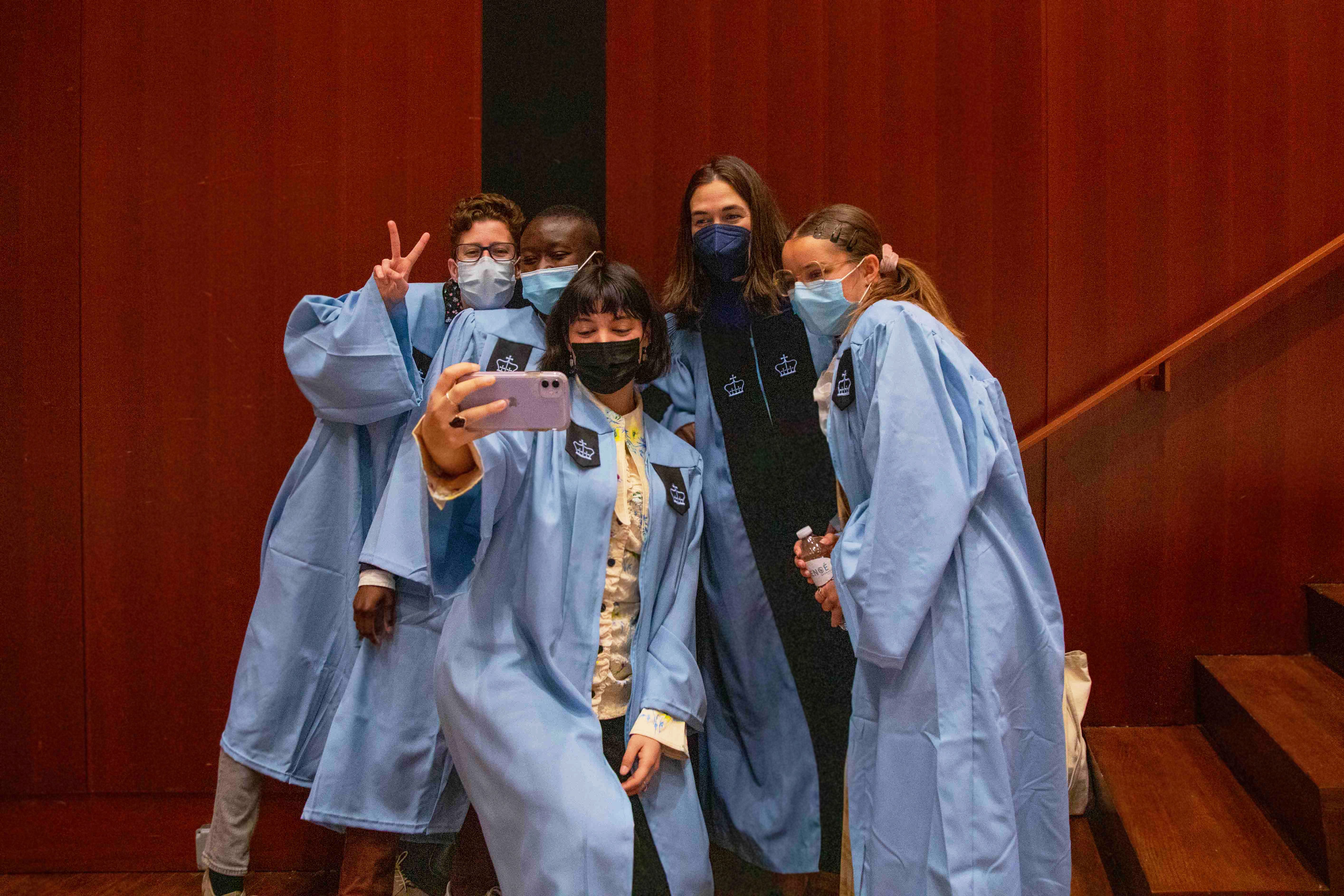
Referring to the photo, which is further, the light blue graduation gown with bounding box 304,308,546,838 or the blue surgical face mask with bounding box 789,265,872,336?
the light blue graduation gown with bounding box 304,308,546,838

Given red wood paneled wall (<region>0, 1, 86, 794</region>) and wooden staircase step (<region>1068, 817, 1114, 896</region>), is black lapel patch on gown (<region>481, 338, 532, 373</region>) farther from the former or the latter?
wooden staircase step (<region>1068, 817, 1114, 896</region>)

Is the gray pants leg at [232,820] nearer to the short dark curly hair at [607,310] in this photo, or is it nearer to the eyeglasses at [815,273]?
the short dark curly hair at [607,310]

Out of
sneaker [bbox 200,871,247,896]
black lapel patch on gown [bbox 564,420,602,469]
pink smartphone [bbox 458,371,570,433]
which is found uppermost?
pink smartphone [bbox 458,371,570,433]

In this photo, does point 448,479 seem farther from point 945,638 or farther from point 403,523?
point 945,638

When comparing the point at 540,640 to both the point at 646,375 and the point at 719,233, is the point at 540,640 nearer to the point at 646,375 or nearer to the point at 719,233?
the point at 646,375

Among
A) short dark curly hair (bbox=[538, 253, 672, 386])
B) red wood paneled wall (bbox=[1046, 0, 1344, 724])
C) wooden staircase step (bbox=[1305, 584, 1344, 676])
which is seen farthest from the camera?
red wood paneled wall (bbox=[1046, 0, 1344, 724])

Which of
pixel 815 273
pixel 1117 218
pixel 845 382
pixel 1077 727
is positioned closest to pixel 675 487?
pixel 845 382

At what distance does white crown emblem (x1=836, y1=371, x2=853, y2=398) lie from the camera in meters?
1.94

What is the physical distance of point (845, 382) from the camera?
6.39ft

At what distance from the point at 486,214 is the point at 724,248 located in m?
0.60

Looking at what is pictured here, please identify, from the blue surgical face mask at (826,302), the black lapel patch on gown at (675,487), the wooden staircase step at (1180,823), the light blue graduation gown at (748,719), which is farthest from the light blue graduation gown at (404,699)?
the wooden staircase step at (1180,823)

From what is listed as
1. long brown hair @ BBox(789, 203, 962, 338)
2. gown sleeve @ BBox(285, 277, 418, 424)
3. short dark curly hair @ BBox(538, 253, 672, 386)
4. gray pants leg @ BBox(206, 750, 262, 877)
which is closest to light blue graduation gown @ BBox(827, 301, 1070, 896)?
long brown hair @ BBox(789, 203, 962, 338)

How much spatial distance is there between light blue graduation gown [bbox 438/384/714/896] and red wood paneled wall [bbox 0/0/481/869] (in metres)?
1.22

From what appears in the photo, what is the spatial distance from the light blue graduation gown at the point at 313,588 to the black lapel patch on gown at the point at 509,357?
0.83 ft
